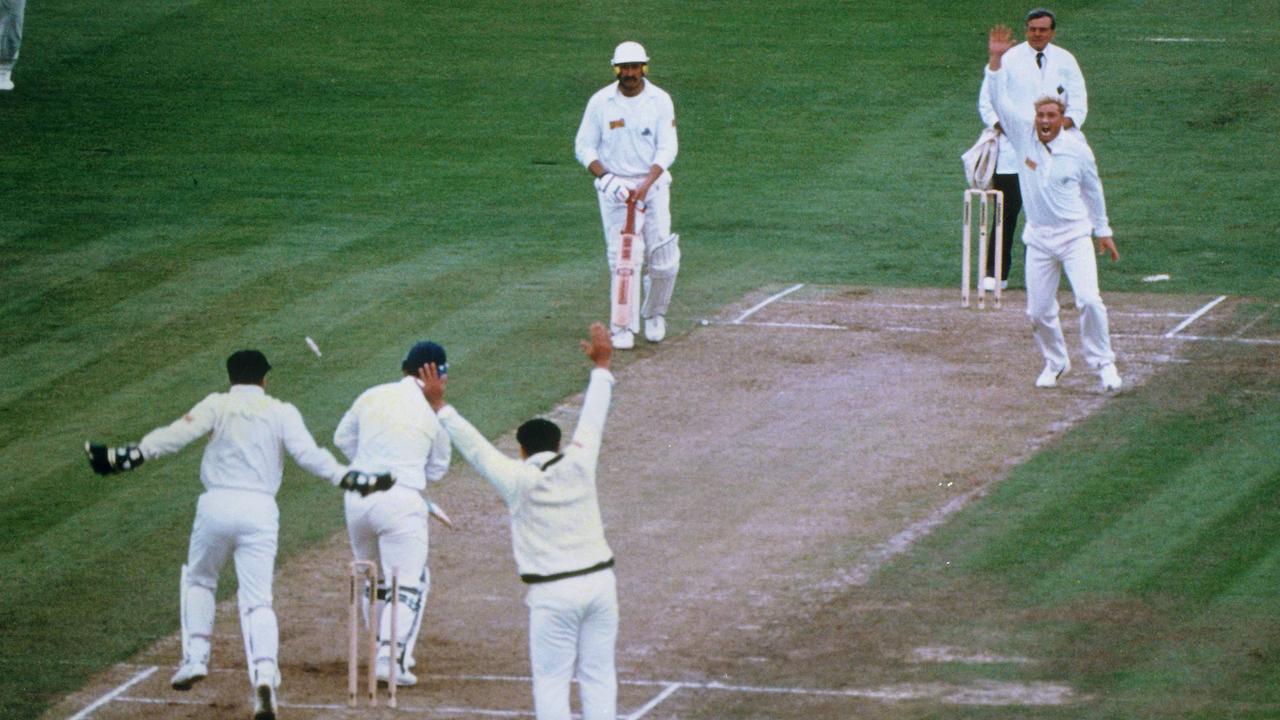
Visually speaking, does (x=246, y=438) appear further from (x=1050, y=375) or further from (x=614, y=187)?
(x=1050, y=375)

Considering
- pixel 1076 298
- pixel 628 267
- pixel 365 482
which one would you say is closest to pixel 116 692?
pixel 365 482

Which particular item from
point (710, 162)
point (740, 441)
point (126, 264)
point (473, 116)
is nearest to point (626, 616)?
point (740, 441)

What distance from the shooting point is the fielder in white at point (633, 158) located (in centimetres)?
1839

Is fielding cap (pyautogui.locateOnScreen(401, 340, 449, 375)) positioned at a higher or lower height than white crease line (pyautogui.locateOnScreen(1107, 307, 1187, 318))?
higher

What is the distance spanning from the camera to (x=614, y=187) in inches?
724

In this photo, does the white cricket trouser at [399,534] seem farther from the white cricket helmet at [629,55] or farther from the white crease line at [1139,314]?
the white crease line at [1139,314]

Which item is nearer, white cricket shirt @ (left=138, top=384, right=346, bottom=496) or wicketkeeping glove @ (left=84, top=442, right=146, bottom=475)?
wicketkeeping glove @ (left=84, top=442, right=146, bottom=475)

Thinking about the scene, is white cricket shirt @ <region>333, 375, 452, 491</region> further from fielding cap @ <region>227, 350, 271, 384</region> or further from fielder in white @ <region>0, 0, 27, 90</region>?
fielder in white @ <region>0, 0, 27, 90</region>

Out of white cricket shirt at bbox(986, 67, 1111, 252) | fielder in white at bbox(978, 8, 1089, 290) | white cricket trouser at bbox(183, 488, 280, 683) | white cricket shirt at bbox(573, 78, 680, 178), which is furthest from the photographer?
fielder in white at bbox(978, 8, 1089, 290)

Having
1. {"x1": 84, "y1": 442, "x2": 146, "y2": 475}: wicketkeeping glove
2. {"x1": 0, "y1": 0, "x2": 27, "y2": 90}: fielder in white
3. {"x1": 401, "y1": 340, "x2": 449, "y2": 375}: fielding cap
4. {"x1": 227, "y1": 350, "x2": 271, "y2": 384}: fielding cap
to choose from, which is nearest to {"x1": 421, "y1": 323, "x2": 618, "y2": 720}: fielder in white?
{"x1": 401, "y1": 340, "x2": 449, "y2": 375}: fielding cap

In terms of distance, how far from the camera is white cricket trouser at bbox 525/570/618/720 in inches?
417

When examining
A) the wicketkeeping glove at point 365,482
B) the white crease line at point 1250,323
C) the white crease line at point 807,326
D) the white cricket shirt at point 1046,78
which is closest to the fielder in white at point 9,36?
the white crease line at point 807,326

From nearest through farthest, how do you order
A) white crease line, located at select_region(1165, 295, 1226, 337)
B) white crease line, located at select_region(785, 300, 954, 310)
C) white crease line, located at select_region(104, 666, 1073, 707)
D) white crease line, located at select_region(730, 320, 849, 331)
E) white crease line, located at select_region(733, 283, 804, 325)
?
white crease line, located at select_region(104, 666, 1073, 707) < white crease line, located at select_region(1165, 295, 1226, 337) < white crease line, located at select_region(730, 320, 849, 331) < white crease line, located at select_region(733, 283, 804, 325) < white crease line, located at select_region(785, 300, 954, 310)

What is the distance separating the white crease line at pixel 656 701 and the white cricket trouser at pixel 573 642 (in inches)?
35.5
